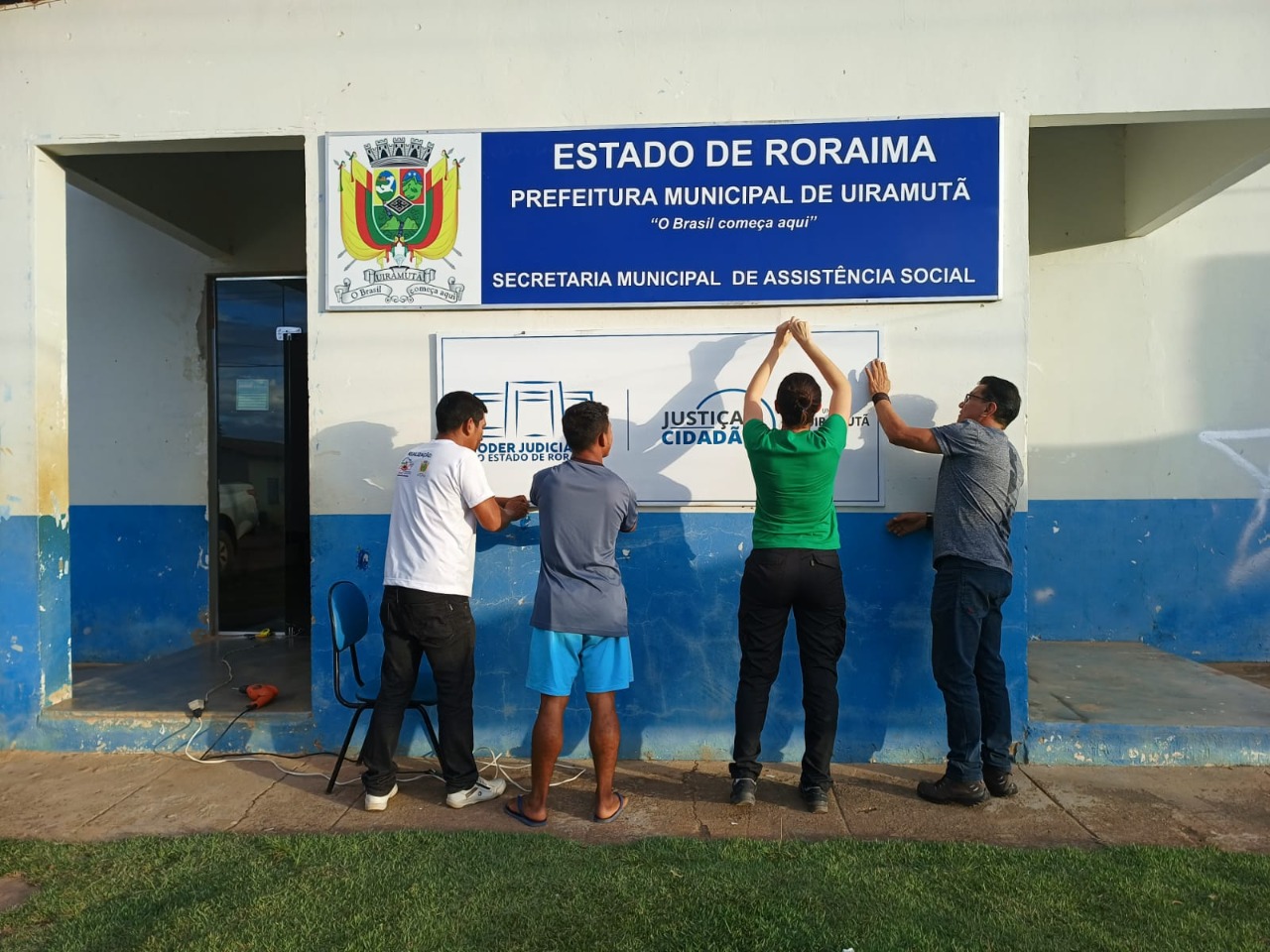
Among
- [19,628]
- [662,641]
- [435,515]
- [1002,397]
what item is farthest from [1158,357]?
[19,628]

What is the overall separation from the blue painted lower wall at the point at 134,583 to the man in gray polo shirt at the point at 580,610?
4.14 metres

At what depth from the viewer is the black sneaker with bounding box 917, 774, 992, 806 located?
4.04 meters

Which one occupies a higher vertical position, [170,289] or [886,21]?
[886,21]

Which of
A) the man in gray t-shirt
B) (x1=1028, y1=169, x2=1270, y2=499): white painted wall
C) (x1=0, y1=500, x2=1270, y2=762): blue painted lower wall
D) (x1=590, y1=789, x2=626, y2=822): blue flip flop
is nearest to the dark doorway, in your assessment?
(x1=0, y1=500, x2=1270, y2=762): blue painted lower wall

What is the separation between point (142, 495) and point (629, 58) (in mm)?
4939

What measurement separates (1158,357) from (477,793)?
566cm

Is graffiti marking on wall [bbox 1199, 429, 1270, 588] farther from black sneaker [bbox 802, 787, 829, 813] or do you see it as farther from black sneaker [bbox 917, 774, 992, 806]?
black sneaker [bbox 802, 787, 829, 813]

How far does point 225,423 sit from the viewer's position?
23.2ft

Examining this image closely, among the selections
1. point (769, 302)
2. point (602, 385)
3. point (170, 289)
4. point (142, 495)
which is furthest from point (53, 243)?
point (769, 302)

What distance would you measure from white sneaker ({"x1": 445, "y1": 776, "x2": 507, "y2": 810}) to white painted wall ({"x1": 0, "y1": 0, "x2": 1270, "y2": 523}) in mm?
1520

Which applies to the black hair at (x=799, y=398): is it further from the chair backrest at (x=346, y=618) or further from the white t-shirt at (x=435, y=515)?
the chair backrest at (x=346, y=618)

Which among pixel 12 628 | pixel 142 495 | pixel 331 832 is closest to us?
pixel 331 832

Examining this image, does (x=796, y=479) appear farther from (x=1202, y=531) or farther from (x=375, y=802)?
(x=1202, y=531)

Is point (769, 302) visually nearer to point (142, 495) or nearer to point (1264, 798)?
point (1264, 798)
